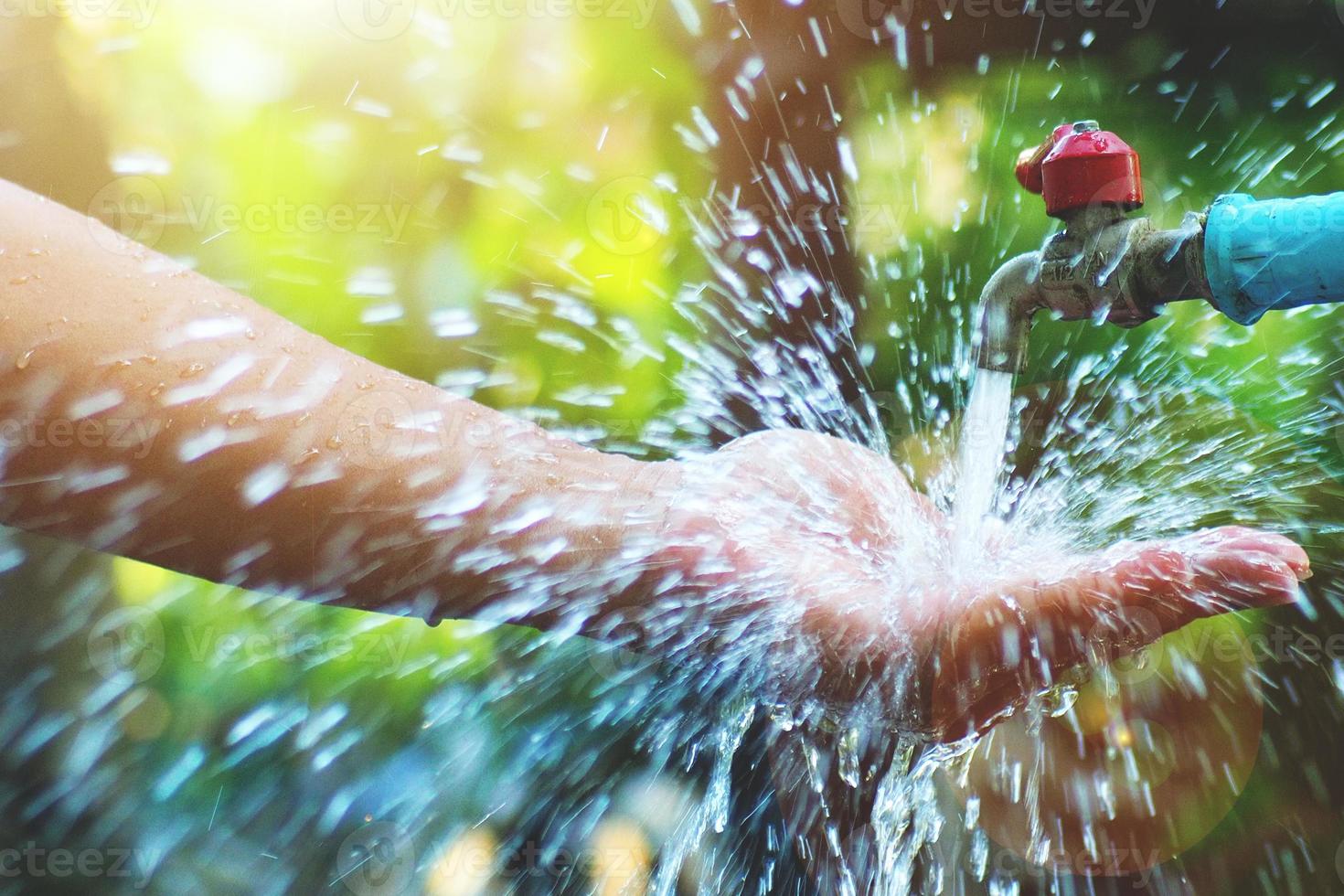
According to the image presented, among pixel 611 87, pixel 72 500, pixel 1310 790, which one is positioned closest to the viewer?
pixel 72 500

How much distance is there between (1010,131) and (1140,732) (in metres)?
0.73

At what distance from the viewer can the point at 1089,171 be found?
1.95 feet

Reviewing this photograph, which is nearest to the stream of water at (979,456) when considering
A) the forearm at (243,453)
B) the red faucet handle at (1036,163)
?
the red faucet handle at (1036,163)

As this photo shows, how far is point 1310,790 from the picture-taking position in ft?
3.67

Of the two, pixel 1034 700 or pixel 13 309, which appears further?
pixel 1034 700

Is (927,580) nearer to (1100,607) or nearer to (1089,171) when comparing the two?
(1100,607)

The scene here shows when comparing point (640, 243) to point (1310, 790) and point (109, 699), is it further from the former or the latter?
point (1310, 790)

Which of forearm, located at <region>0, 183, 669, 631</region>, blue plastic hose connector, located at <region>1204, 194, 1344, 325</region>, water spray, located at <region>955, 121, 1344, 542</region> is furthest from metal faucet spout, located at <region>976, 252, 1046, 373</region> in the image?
forearm, located at <region>0, 183, 669, 631</region>

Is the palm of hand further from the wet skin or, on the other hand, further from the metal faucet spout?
the metal faucet spout

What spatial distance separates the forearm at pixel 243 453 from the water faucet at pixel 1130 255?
347 mm

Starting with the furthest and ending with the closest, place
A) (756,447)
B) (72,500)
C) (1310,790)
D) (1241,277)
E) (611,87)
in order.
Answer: (611,87) → (1310,790) → (756,447) → (72,500) → (1241,277)

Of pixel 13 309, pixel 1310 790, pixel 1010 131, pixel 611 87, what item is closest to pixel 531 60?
pixel 611 87

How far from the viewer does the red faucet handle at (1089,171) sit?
594mm

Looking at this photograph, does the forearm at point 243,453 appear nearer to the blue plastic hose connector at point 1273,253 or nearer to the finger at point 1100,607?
the finger at point 1100,607
